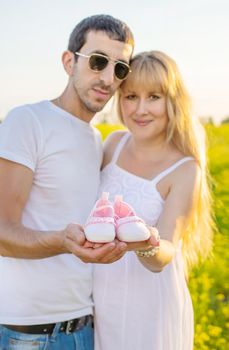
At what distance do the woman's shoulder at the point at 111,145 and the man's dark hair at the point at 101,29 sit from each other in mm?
534

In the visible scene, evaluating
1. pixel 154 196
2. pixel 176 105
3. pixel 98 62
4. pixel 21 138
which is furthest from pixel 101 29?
pixel 154 196

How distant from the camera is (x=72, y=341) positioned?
2.82 metres

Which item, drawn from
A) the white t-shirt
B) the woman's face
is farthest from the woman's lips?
the white t-shirt

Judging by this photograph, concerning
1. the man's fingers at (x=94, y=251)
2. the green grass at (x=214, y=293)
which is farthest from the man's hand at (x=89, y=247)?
the green grass at (x=214, y=293)

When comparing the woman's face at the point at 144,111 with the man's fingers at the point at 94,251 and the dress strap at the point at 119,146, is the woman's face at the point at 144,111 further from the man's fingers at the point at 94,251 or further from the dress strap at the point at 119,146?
the man's fingers at the point at 94,251

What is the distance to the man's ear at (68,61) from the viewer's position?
3.05 m

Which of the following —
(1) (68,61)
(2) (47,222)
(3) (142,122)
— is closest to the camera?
(2) (47,222)

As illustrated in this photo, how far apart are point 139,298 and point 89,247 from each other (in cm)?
79

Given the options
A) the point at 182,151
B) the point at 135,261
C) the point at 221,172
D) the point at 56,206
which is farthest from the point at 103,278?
the point at 221,172

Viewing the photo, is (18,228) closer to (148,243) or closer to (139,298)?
(148,243)

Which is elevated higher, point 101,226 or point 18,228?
point 101,226

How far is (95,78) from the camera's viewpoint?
Answer: 9.68 feet

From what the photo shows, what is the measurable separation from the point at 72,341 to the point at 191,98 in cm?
127

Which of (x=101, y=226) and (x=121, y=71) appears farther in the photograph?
(x=121, y=71)
